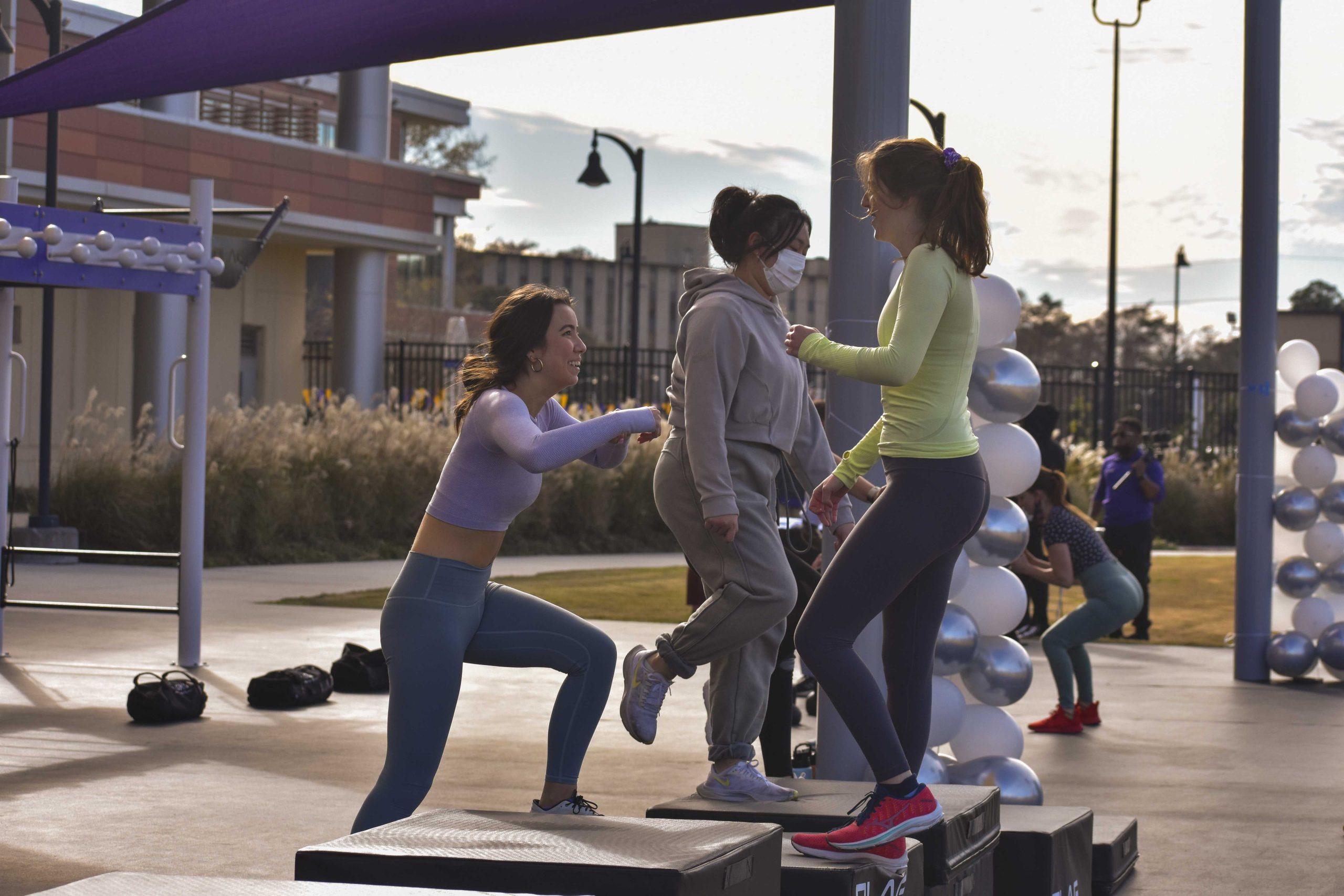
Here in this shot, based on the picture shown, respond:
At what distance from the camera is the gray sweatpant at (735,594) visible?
4367mm

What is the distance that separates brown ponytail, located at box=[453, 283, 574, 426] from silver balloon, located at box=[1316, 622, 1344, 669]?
7840mm

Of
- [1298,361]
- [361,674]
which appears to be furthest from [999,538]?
[1298,361]

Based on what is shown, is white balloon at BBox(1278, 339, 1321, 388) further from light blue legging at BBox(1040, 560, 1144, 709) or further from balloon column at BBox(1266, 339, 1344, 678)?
light blue legging at BBox(1040, 560, 1144, 709)

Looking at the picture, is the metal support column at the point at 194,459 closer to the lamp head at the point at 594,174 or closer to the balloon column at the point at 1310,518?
the balloon column at the point at 1310,518

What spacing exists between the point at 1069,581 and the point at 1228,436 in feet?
92.1

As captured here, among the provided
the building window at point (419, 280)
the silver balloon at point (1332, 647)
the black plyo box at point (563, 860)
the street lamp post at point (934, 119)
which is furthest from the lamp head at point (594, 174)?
the building window at point (419, 280)

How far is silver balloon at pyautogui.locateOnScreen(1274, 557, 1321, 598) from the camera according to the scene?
10.5 metres

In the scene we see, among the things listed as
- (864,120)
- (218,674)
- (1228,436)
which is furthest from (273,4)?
(1228,436)

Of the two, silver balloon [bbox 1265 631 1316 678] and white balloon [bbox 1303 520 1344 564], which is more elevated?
white balloon [bbox 1303 520 1344 564]

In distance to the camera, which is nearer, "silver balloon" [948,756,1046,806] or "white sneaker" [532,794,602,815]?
"white sneaker" [532,794,602,815]

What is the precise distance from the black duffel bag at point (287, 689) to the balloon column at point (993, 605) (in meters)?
3.66

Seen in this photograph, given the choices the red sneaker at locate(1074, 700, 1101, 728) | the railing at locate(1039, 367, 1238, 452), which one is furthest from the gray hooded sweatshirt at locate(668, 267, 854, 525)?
the railing at locate(1039, 367, 1238, 452)

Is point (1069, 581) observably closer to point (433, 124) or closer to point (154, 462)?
point (154, 462)

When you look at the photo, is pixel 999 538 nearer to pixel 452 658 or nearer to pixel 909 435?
pixel 909 435
